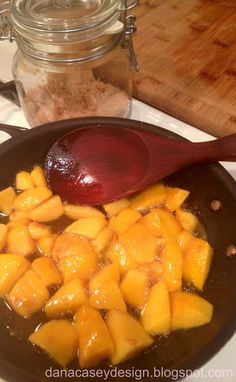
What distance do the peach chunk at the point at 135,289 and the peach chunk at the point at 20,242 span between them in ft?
0.56

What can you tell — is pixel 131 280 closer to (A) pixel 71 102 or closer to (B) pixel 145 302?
(B) pixel 145 302

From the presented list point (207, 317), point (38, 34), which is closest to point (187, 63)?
point (38, 34)

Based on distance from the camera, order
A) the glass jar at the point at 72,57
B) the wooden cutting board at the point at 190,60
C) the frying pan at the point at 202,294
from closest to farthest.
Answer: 1. the frying pan at the point at 202,294
2. the glass jar at the point at 72,57
3. the wooden cutting board at the point at 190,60

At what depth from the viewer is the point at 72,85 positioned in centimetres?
85

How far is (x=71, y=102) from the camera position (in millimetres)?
862

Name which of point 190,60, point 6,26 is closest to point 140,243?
point 6,26

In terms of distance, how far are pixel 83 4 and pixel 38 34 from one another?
0.42ft

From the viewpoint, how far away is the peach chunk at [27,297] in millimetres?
629

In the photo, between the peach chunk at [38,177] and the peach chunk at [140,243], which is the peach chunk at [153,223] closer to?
the peach chunk at [140,243]

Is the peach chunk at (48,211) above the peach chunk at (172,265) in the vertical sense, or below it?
above

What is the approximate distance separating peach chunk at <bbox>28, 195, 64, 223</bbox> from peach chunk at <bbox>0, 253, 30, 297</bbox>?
98 mm

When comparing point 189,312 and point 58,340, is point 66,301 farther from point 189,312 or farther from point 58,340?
point 189,312

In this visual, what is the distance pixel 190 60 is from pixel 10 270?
2.49 feet

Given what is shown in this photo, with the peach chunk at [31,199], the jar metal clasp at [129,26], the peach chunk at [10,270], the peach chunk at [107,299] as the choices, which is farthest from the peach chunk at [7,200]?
the jar metal clasp at [129,26]
